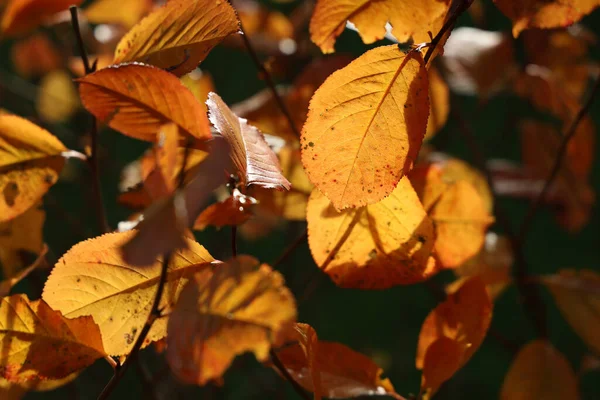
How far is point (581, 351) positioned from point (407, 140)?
1.44 meters

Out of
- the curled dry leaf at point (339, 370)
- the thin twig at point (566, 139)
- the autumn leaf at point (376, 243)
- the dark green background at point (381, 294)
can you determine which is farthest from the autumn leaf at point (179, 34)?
the dark green background at point (381, 294)

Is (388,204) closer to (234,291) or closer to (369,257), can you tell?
(369,257)

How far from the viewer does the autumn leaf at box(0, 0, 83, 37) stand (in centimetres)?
69

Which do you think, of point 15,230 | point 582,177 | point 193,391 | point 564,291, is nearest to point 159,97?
point 15,230

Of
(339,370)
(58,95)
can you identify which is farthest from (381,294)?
(339,370)

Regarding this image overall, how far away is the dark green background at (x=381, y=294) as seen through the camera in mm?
1630

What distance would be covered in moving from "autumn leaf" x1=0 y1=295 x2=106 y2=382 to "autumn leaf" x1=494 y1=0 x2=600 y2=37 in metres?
0.37

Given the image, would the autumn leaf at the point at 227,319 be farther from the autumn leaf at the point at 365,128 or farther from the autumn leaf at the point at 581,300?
the autumn leaf at the point at 581,300

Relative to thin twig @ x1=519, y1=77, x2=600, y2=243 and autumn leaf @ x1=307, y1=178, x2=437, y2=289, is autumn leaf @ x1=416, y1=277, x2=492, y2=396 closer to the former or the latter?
autumn leaf @ x1=307, y1=178, x2=437, y2=289

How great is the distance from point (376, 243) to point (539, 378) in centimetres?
40

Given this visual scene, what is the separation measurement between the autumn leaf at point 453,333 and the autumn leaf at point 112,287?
8.4 inches

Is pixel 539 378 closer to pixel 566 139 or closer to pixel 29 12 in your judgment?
pixel 566 139

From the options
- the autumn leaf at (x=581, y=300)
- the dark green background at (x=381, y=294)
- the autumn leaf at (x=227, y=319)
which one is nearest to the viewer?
the autumn leaf at (x=227, y=319)

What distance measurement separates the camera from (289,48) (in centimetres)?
107
